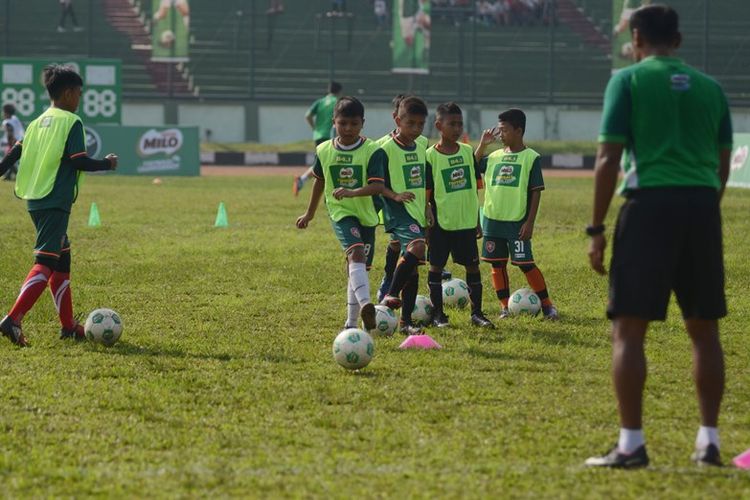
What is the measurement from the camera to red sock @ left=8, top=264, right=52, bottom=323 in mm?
9484

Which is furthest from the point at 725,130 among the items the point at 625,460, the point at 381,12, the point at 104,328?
the point at 381,12

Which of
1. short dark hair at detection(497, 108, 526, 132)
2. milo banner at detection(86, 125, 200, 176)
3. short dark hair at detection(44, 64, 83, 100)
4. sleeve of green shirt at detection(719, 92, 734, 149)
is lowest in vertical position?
milo banner at detection(86, 125, 200, 176)

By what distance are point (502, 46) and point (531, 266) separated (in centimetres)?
3938

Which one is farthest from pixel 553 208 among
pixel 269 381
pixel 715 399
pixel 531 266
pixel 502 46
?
pixel 502 46

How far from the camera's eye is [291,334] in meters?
10.3

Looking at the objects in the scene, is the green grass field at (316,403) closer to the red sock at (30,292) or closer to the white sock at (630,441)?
the white sock at (630,441)

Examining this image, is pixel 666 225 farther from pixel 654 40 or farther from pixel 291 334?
pixel 291 334

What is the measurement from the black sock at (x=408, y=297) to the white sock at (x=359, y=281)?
2.01ft

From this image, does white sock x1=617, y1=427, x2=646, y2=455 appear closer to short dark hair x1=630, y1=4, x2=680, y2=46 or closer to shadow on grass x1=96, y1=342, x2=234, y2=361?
short dark hair x1=630, y1=4, x2=680, y2=46

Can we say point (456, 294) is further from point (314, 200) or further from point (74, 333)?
point (74, 333)

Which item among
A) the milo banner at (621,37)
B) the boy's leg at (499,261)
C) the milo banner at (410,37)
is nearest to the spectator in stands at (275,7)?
the milo banner at (410,37)

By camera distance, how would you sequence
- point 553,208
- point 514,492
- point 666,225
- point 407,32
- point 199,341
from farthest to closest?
1. point 407,32
2. point 553,208
3. point 199,341
4. point 666,225
5. point 514,492

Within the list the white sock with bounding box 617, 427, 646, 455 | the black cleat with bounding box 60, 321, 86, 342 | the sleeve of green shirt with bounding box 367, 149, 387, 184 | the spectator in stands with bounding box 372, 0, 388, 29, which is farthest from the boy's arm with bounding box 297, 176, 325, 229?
the spectator in stands with bounding box 372, 0, 388, 29

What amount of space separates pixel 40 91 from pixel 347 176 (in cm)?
2826
